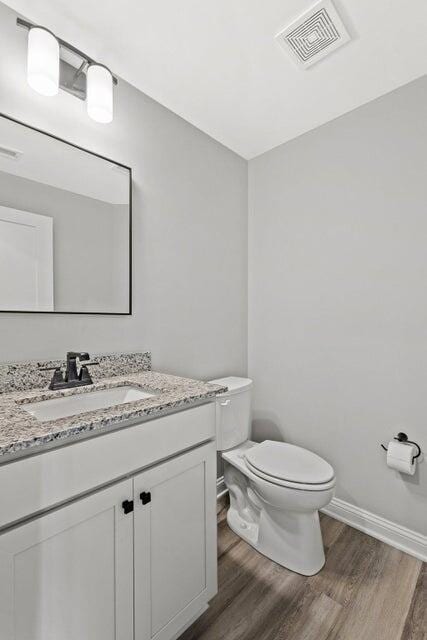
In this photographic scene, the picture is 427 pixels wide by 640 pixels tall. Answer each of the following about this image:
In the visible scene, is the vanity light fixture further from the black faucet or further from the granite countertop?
the granite countertop

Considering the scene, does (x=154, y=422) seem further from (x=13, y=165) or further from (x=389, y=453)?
(x=389, y=453)

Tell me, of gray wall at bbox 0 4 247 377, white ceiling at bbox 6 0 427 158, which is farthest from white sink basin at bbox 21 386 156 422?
white ceiling at bbox 6 0 427 158

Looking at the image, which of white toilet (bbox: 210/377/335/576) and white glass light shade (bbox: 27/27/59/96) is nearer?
white glass light shade (bbox: 27/27/59/96)

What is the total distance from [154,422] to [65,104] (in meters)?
1.36

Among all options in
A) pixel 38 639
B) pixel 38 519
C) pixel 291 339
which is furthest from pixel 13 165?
pixel 291 339

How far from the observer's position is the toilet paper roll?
149 cm

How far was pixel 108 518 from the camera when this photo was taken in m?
0.87

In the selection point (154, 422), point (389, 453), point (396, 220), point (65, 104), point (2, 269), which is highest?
point (65, 104)

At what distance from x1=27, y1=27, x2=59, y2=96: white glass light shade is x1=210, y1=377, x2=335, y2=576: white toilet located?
1.57 m

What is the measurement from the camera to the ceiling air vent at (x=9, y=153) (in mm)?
1187

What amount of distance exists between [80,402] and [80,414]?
1.19 ft

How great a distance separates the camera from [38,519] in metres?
0.75

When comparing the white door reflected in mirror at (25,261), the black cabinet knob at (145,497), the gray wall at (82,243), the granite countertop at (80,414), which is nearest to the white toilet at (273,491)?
the granite countertop at (80,414)

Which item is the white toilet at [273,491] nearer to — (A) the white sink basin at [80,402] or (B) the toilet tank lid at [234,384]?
(B) the toilet tank lid at [234,384]
